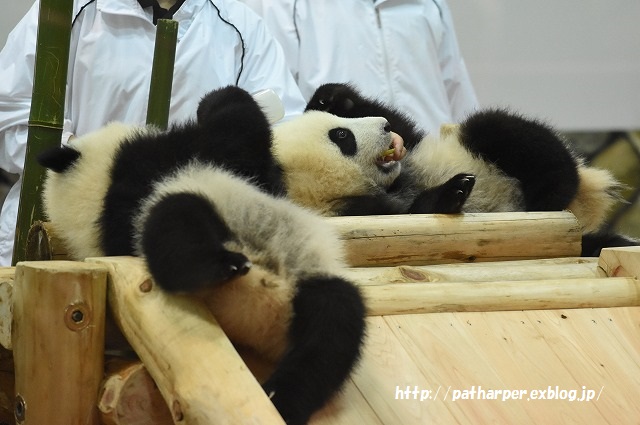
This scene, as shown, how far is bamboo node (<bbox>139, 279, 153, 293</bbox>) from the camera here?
130 centimetres

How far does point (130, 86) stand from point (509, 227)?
78.5 inches

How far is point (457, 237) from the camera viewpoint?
203 centimetres

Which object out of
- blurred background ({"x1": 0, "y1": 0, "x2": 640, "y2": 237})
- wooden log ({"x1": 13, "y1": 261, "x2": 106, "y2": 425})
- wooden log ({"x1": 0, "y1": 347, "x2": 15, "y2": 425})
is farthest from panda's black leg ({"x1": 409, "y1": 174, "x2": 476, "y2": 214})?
blurred background ({"x1": 0, "y1": 0, "x2": 640, "y2": 237})

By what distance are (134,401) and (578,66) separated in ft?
13.2

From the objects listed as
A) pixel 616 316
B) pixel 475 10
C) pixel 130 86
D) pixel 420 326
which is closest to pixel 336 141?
pixel 420 326

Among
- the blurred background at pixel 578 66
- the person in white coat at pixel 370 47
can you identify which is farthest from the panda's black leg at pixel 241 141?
the blurred background at pixel 578 66

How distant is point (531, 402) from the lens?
4.88ft

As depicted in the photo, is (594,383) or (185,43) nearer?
(594,383)

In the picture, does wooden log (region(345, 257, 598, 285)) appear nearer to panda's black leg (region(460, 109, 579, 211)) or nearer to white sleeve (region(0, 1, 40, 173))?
panda's black leg (region(460, 109, 579, 211))

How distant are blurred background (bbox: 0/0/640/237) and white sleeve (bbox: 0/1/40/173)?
2.69 m

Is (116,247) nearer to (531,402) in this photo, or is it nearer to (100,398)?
(100,398)

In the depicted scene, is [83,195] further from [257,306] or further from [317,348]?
[317,348]

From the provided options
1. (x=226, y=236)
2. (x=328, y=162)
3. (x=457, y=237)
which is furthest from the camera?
(x=328, y=162)

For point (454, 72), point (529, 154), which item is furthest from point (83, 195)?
point (454, 72)
